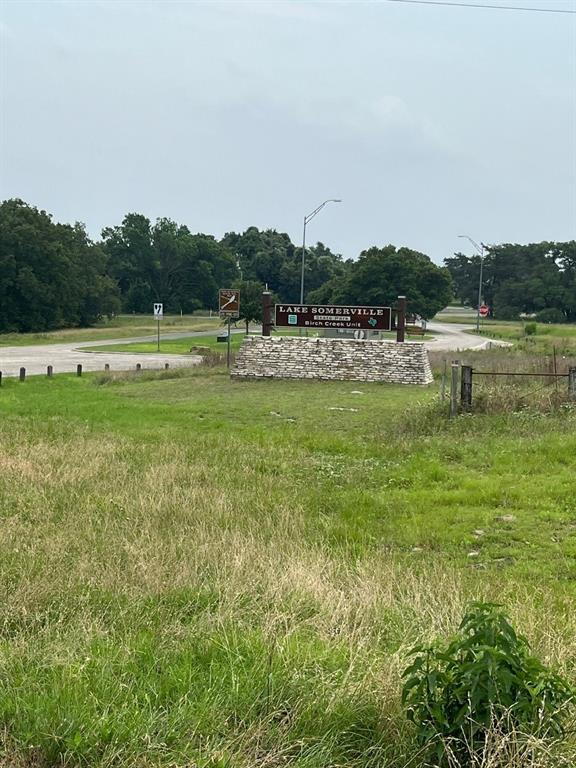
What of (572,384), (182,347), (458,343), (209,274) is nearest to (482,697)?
(572,384)

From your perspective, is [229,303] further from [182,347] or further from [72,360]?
[182,347]

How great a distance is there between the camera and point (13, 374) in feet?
99.3

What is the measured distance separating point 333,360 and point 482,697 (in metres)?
23.7

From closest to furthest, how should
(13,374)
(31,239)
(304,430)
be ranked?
(304,430)
(13,374)
(31,239)

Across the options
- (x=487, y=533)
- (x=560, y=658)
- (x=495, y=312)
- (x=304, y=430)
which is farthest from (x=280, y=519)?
(x=495, y=312)

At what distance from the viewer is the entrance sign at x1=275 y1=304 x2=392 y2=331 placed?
2645 cm

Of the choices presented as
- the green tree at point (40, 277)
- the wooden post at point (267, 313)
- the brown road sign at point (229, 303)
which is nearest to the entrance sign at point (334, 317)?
the wooden post at point (267, 313)

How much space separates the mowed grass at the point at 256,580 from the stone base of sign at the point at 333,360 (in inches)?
498

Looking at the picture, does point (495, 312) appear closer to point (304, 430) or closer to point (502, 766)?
point (304, 430)

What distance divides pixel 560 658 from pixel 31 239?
76598mm

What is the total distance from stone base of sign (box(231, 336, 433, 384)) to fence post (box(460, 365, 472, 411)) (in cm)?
1040

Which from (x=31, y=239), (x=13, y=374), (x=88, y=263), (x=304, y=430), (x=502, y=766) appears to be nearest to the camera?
(x=502, y=766)

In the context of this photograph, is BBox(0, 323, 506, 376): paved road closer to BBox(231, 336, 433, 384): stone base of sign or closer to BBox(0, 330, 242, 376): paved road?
BBox(0, 330, 242, 376): paved road

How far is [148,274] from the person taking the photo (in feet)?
352
